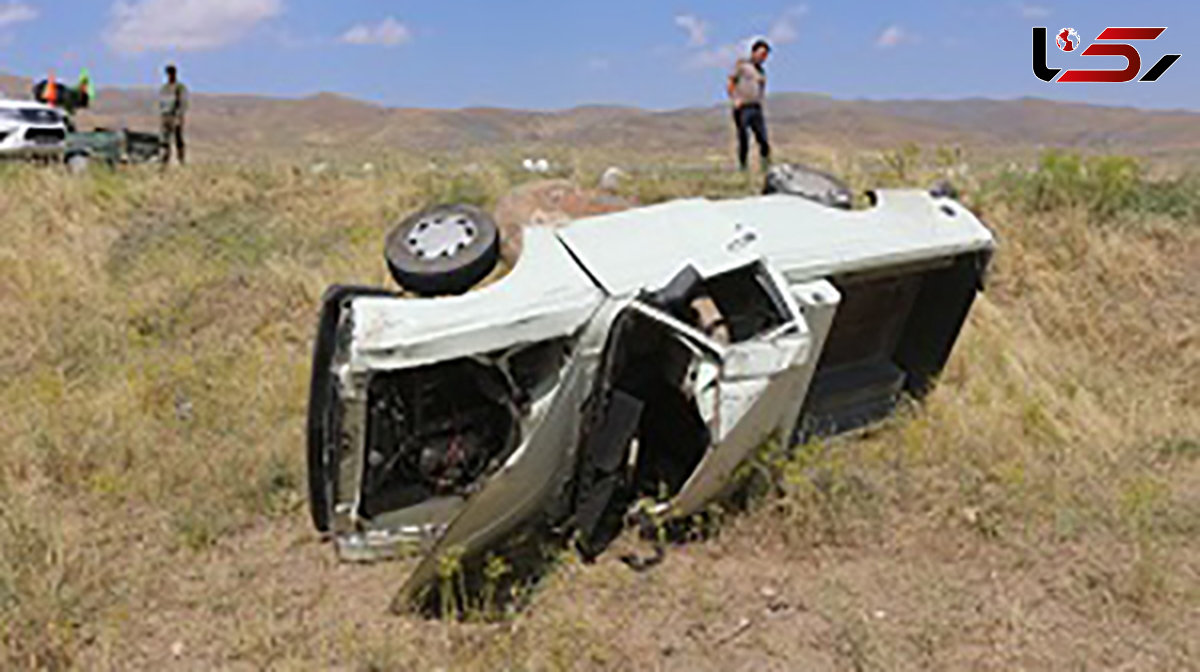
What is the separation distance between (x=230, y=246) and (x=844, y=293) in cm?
725

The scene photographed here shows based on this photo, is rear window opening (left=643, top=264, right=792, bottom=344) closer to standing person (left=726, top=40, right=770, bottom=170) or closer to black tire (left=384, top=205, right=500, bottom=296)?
black tire (left=384, top=205, right=500, bottom=296)

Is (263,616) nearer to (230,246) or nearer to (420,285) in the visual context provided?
(420,285)

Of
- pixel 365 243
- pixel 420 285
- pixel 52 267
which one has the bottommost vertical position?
pixel 52 267

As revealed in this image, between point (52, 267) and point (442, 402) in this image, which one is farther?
point (52, 267)

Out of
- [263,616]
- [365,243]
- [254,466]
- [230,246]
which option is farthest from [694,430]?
[230,246]

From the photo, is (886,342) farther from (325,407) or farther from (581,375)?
(325,407)

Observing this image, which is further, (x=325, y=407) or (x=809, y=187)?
(x=809, y=187)

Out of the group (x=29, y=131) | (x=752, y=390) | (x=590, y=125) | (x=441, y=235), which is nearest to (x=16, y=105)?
(x=29, y=131)

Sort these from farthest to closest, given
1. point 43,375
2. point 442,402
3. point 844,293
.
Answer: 1. point 43,375
2. point 844,293
3. point 442,402

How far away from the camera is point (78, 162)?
1441cm

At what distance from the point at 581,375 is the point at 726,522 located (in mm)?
1216

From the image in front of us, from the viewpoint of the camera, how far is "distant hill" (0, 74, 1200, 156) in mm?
65750

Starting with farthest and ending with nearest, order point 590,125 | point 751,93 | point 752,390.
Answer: point 590,125
point 751,93
point 752,390

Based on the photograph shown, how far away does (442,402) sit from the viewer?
446 centimetres
